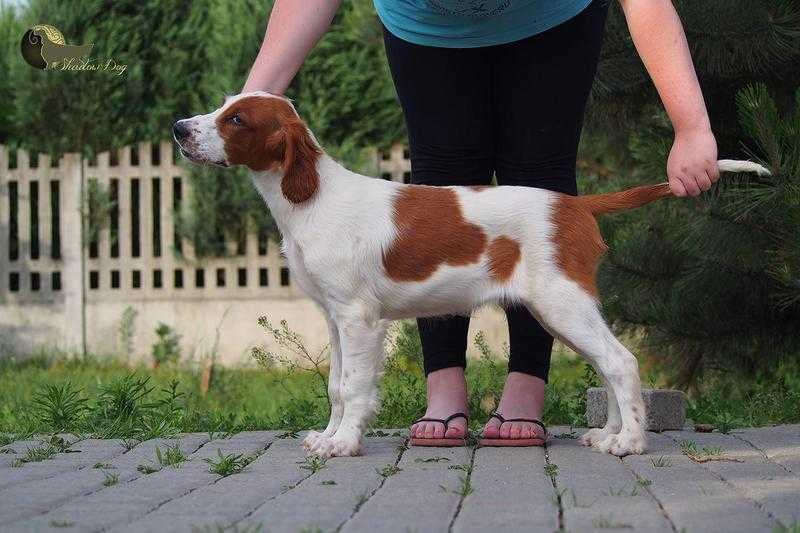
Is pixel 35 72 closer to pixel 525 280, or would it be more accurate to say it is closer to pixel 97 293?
pixel 97 293

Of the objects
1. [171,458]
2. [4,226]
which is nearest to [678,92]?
Answer: [171,458]

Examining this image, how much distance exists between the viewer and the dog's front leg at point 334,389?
3816 millimetres

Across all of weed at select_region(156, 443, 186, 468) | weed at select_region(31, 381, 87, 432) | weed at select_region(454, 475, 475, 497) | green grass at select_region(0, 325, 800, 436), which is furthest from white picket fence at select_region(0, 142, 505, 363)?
weed at select_region(454, 475, 475, 497)

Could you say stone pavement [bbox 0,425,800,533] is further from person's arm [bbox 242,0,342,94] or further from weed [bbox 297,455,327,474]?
person's arm [bbox 242,0,342,94]

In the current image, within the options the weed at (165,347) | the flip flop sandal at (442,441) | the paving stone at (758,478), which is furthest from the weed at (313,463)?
the weed at (165,347)

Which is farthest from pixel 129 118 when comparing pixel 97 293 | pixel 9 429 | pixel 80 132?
pixel 9 429

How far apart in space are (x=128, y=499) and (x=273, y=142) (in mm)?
1252

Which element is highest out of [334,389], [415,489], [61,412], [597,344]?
[597,344]

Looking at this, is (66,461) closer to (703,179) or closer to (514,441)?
(514,441)

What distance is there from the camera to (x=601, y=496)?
285 centimetres

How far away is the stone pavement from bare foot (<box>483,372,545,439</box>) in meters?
0.10

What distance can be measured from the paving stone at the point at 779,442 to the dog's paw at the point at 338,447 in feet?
4.25

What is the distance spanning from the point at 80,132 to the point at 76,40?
2.62ft

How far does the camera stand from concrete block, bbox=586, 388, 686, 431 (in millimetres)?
4430
